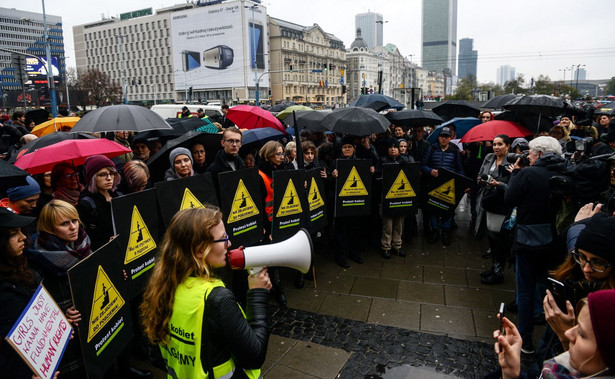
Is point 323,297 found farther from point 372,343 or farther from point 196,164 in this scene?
point 196,164

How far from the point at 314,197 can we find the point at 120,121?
9.07 ft

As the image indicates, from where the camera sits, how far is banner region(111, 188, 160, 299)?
352 cm

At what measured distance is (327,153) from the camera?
6609mm

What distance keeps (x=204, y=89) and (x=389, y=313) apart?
99499 mm

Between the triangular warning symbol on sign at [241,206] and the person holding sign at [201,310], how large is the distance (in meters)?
2.53

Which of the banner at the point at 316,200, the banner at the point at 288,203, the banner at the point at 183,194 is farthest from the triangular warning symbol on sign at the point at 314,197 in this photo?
the banner at the point at 183,194

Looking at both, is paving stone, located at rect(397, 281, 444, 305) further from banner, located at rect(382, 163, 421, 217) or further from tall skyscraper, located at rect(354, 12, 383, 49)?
tall skyscraper, located at rect(354, 12, 383, 49)

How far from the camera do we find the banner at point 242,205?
459 centimetres

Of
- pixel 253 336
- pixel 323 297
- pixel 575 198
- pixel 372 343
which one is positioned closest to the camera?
pixel 253 336

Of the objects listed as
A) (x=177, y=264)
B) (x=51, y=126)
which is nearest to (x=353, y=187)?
(x=177, y=264)

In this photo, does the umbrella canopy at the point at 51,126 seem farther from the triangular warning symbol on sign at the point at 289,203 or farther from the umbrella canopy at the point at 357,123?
the umbrella canopy at the point at 357,123

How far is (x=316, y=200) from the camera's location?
19.3 feet

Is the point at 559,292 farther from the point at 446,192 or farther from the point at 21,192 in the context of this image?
the point at 446,192

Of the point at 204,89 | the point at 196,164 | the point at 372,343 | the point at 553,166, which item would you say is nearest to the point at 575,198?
the point at 553,166
